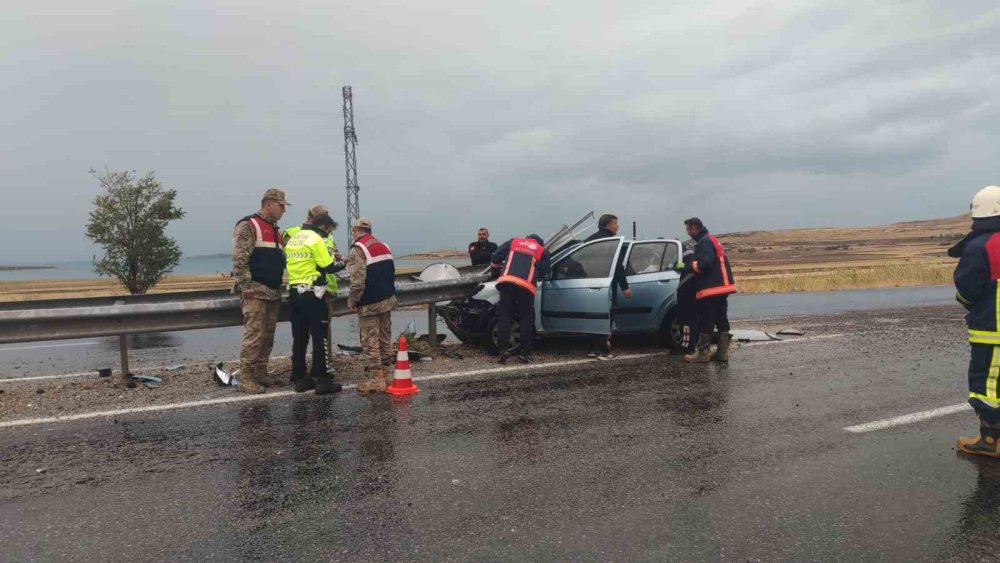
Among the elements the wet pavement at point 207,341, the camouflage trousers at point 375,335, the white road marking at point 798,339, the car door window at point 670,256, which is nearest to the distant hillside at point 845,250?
the wet pavement at point 207,341

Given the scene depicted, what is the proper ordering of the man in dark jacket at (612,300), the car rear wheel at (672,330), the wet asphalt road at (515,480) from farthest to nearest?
the car rear wheel at (672,330) < the man in dark jacket at (612,300) < the wet asphalt road at (515,480)

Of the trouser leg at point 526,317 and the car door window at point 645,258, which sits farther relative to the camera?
the car door window at point 645,258

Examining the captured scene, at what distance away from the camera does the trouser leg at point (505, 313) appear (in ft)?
25.9

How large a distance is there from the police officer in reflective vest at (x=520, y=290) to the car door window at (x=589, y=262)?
1.67 feet

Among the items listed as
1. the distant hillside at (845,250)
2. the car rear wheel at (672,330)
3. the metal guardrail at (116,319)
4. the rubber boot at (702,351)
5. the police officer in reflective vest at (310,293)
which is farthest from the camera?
the distant hillside at (845,250)

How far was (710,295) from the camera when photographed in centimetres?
811

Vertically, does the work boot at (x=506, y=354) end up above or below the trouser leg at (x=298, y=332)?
below

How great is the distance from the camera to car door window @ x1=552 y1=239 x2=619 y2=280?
8.34 meters

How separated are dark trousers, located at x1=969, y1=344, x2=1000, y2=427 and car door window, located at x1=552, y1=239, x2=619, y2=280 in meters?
4.35

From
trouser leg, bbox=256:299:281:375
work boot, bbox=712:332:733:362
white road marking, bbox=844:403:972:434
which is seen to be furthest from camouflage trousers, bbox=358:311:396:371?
white road marking, bbox=844:403:972:434

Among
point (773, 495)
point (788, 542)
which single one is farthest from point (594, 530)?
point (773, 495)

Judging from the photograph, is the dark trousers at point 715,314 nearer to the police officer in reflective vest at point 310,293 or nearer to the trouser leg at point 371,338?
the trouser leg at point 371,338

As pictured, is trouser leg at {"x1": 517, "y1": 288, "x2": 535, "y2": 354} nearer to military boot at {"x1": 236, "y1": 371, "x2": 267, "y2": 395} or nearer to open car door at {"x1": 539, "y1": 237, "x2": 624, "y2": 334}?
open car door at {"x1": 539, "y1": 237, "x2": 624, "y2": 334}

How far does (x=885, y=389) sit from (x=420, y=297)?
5613 millimetres
